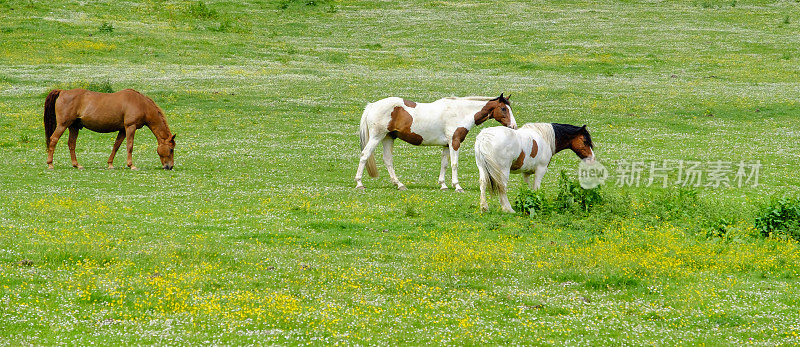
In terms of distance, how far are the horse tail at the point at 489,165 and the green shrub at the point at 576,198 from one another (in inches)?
57.4

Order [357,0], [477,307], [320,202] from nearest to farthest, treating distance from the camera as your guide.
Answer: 1. [477,307]
2. [320,202]
3. [357,0]

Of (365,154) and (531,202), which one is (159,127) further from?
(531,202)

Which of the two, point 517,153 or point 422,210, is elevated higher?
point 517,153

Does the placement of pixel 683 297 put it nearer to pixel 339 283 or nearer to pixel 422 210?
pixel 339 283

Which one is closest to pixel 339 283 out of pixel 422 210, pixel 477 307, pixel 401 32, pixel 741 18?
pixel 477 307

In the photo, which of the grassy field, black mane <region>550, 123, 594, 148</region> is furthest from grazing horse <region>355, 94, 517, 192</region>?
black mane <region>550, 123, 594, 148</region>

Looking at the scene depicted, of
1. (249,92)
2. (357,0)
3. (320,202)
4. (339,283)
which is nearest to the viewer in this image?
(339,283)

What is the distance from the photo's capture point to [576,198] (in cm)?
2086

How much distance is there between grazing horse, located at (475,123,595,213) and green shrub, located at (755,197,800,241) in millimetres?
5272

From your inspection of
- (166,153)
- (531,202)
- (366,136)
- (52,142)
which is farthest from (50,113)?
(531,202)

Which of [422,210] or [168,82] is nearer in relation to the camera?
[422,210]

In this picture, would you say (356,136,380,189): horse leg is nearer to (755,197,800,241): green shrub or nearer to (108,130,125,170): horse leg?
(108,130,125,170): horse leg

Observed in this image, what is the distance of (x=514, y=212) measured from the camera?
68.4ft

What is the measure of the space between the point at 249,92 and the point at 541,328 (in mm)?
37270
